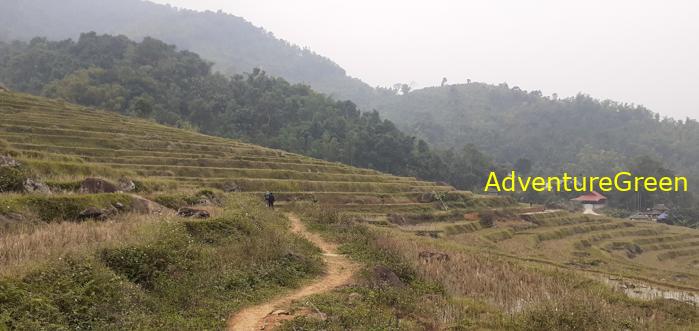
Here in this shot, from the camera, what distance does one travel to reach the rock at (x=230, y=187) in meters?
31.5

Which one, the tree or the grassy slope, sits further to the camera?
the tree

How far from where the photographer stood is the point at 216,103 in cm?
8556

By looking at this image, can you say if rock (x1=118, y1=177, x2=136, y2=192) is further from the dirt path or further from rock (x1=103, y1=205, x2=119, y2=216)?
the dirt path

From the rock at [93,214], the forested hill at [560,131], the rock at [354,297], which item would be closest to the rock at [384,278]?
the rock at [354,297]

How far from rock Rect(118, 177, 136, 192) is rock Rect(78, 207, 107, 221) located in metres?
5.38

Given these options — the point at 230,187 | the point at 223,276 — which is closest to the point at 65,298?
the point at 223,276

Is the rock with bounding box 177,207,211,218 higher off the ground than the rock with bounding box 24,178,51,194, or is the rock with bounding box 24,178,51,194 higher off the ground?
the rock with bounding box 24,178,51,194

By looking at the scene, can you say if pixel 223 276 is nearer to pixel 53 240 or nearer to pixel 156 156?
pixel 53 240

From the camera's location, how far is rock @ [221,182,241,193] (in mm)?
31469

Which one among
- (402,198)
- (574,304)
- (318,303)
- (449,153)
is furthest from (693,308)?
(449,153)

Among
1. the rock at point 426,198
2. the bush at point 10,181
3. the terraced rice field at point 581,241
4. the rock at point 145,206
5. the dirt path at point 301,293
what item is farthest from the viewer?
the rock at point 426,198

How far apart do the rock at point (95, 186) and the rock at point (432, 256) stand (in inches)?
464

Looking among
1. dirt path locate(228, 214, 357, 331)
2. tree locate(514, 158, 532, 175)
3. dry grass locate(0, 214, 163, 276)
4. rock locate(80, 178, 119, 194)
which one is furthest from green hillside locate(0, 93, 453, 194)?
tree locate(514, 158, 532, 175)

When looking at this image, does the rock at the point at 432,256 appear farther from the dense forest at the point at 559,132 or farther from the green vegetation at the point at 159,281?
the dense forest at the point at 559,132
